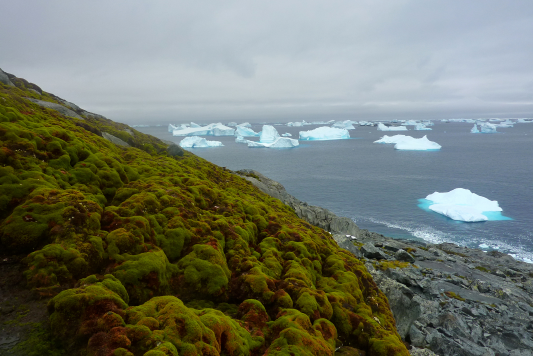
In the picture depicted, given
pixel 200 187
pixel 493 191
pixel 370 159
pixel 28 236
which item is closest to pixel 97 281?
pixel 28 236

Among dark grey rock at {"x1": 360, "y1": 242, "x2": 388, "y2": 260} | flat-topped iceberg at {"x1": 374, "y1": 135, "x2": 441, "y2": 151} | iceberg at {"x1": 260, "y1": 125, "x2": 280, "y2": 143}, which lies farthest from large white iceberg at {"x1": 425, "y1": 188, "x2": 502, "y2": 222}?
iceberg at {"x1": 260, "y1": 125, "x2": 280, "y2": 143}

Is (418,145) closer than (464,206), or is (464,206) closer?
(464,206)

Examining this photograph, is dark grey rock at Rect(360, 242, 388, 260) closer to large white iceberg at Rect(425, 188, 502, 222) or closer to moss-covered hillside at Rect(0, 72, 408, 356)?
moss-covered hillside at Rect(0, 72, 408, 356)

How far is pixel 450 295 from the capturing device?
87.2ft

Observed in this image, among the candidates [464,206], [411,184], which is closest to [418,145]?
[411,184]

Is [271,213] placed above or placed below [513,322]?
above

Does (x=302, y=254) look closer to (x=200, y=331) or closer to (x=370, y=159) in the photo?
(x=200, y=331)

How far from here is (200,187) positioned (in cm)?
1866

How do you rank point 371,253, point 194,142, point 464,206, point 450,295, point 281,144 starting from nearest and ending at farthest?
point 450,295 < point 371,253 < point 464,206 < point 194,142 < point 281,144

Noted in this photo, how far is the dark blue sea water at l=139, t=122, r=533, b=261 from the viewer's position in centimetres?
5647

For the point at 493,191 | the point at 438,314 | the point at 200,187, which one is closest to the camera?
the point at 200,187

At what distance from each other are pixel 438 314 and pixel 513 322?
7.17m

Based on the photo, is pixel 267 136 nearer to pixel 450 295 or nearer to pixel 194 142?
pixel 194 142

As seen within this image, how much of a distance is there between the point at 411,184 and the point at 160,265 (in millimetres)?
91951
